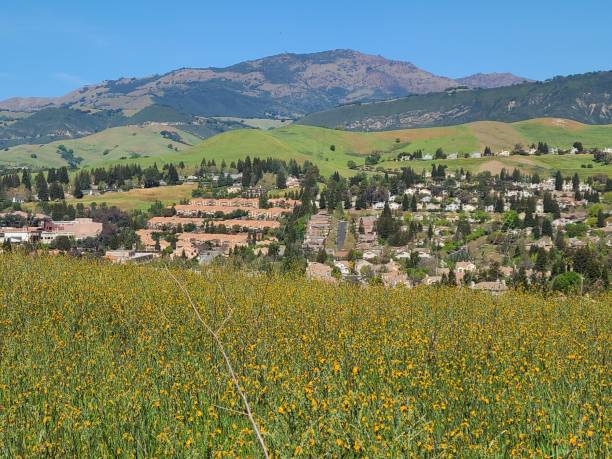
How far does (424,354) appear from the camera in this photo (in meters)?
9.69

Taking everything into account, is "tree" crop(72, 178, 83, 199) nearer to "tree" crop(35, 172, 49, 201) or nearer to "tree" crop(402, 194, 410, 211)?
"tree" crop(35, 172, 49, 201)

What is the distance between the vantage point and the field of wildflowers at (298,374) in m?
6.72

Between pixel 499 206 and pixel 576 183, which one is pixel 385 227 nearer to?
pixel 499 206

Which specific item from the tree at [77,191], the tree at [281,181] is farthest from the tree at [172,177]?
the tree at [281,181]

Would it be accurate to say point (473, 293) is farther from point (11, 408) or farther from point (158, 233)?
point (158, 233)

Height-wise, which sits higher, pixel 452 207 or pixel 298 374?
pixel 298 374

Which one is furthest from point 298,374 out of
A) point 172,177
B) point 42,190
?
point 172,177

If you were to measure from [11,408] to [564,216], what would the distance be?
137954 mm

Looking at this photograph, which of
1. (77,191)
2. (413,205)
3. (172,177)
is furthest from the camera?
(172,177)

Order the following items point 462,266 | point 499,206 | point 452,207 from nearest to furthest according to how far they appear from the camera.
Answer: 1. point 462,266
2. point 499,206
3. point 452,207

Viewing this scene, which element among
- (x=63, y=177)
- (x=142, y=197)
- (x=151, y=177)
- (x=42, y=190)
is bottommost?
(x=142, y=197)

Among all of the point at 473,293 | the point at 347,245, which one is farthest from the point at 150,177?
the point at 473,293

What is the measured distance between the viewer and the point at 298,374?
8.62 m

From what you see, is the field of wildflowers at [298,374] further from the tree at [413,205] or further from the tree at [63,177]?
the tree at [63,177]
